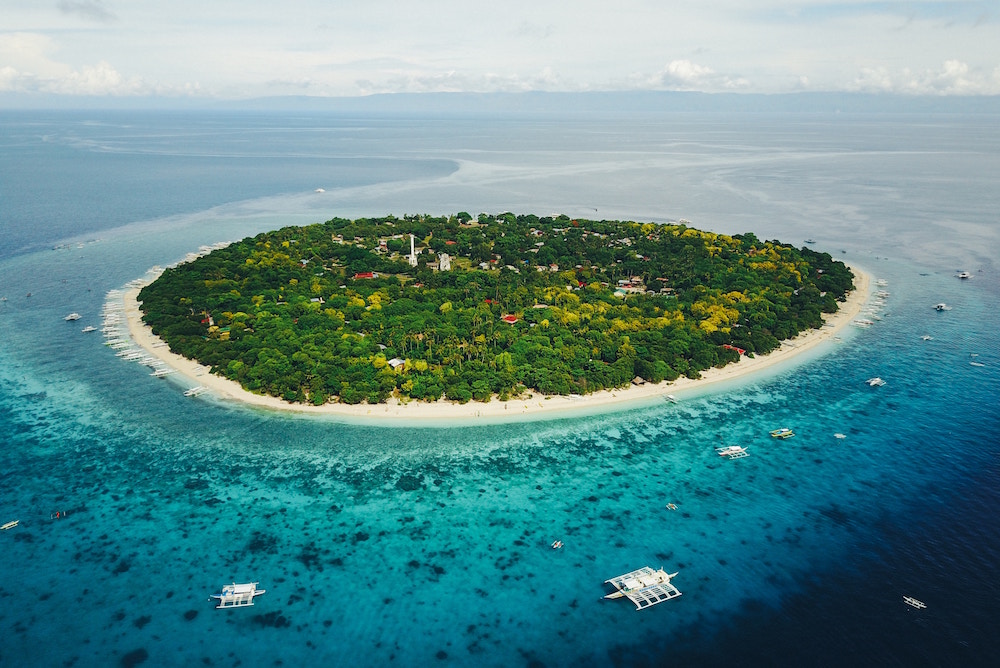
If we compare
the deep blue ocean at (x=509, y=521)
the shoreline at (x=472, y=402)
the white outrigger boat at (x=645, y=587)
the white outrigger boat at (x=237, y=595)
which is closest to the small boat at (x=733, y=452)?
the deep blue ocean at (x=509, y=521)

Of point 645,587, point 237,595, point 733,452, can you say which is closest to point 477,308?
point 733,452

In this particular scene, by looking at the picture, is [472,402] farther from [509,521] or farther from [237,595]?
[237,595]

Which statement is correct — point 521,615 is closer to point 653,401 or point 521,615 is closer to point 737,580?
point 737,580

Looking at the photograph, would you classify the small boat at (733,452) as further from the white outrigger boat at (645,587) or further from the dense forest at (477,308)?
the white outrigger boat at (645,587)

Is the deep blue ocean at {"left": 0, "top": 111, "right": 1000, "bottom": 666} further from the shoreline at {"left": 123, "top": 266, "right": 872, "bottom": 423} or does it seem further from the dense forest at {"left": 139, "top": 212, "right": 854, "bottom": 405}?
the dense forest at {"left": 139, "top": 212, "right": 854, "bottom": 405}

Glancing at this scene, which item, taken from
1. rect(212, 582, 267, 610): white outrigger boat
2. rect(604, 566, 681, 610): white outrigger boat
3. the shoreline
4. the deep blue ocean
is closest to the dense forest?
the shoreline
